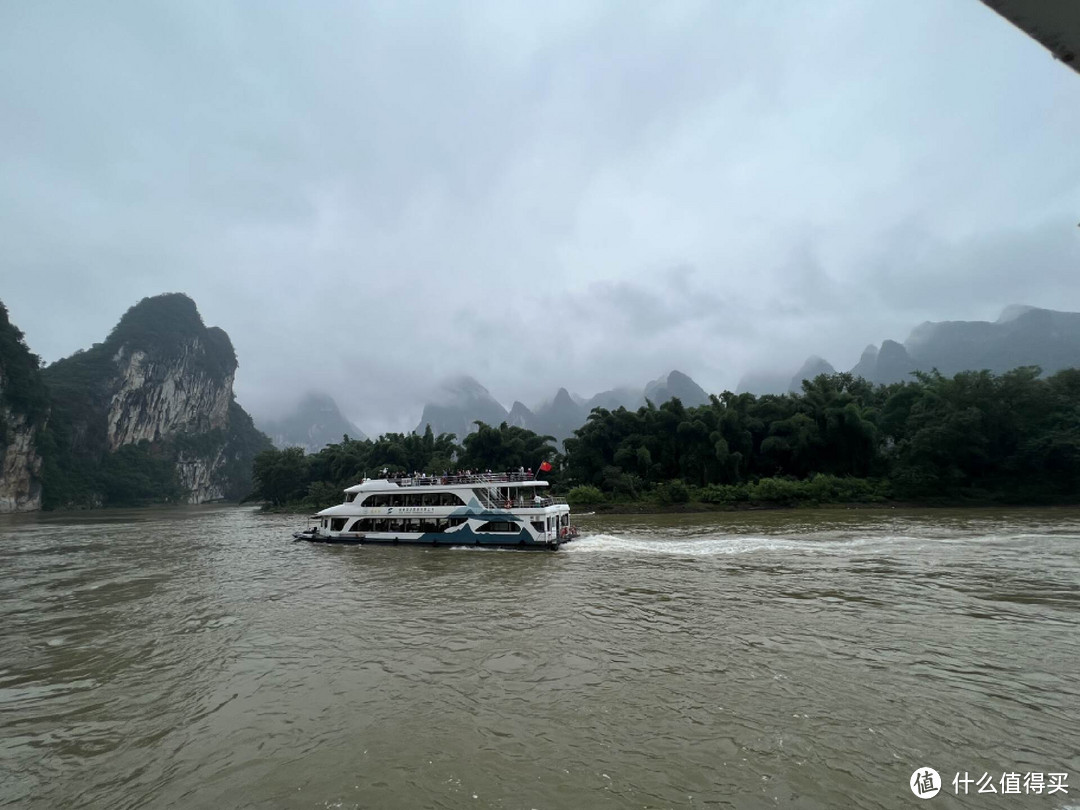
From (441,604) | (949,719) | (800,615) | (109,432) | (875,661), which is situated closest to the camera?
(949,719)

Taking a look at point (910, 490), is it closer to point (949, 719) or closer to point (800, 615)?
point (800, 615)

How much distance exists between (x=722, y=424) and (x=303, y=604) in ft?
119

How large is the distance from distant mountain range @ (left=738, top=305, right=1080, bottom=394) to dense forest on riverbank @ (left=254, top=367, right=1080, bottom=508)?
277ft

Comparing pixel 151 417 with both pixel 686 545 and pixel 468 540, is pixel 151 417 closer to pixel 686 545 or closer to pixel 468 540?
pixel 468 540

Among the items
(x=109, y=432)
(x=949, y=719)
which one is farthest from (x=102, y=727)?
(x=109, y=432)

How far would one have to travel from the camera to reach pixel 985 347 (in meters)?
128

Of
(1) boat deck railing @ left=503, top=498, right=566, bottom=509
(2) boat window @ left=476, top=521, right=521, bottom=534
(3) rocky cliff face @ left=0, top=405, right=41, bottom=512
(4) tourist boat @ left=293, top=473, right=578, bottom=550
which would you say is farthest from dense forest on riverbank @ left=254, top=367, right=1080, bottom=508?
(3) rocky cliff face @ left=0, top=405, right=41, bottom=512

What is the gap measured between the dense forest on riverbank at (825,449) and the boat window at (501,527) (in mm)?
19755

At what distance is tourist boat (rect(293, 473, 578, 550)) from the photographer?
2167cm

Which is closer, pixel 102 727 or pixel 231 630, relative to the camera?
pixel 102 727

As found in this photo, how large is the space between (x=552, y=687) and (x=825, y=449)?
1607 inches

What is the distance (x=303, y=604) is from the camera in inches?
500

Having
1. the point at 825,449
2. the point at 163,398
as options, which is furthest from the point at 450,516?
the point at 163,398

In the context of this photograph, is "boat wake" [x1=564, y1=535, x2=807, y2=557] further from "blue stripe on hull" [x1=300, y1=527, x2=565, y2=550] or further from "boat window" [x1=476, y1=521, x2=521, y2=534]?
"boat window" [x1=476, y1=521, x2=521, y2=534]
